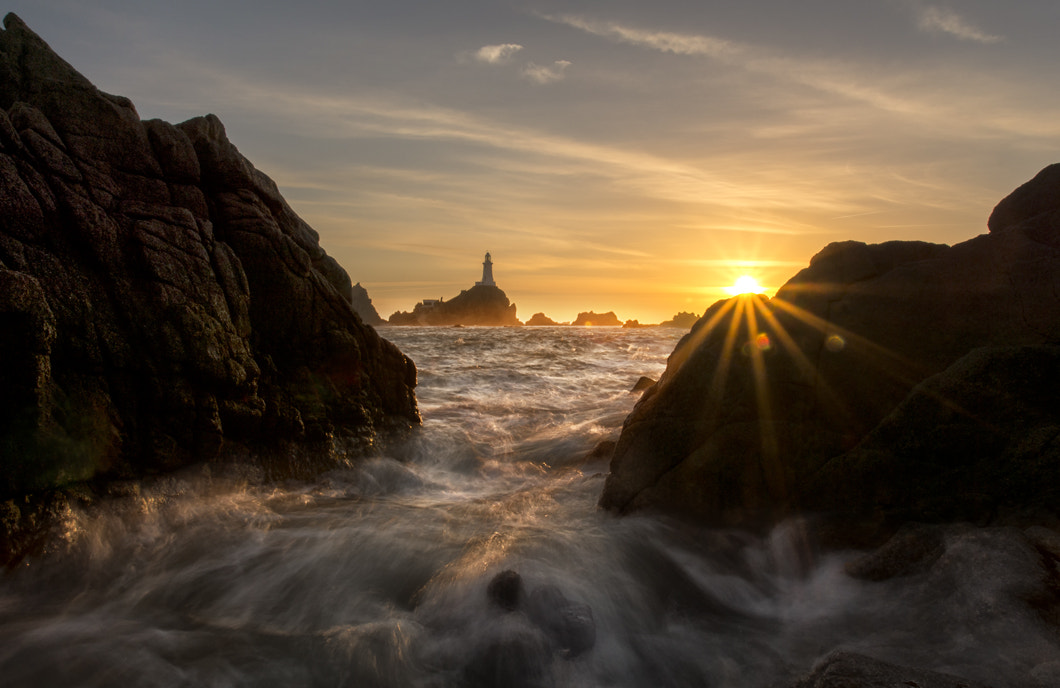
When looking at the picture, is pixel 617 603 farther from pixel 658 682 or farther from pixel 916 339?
pixel 916 339

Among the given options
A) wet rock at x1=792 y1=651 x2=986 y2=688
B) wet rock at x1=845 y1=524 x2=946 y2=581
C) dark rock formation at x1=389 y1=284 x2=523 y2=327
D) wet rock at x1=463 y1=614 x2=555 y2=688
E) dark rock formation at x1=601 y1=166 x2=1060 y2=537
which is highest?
dark rock formation at x1=389 y1=284 x2=523 y2=327

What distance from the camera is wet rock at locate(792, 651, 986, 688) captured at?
2.88 m

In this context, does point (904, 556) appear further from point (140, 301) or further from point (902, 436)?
point (140, 301)

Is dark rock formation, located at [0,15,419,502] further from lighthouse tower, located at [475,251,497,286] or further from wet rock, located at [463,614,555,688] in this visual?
lighthouse tower, located at [475,251,497,286]

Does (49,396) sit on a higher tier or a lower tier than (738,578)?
higher

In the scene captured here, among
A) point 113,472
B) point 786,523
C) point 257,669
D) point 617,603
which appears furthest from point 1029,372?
point 113,472

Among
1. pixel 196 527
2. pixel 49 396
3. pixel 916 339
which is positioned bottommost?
pixel 196 527

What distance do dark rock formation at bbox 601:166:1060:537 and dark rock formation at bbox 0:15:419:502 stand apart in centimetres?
470

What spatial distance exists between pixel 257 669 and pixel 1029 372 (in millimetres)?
6611

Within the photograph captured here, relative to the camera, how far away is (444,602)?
14.5 ft

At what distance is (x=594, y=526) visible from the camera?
19.2 ft

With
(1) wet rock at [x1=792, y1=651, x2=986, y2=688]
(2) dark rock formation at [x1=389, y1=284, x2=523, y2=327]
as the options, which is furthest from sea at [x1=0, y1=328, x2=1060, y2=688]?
(2) dark rock formation at [x1=389, y1=284, x2=523, y2=327]

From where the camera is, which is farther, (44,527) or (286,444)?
(286,444)

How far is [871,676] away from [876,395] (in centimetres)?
317
